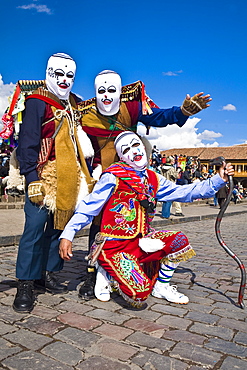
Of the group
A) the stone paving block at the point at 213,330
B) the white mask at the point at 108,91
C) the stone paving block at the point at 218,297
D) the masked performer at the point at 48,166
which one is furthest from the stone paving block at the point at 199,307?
the white mask at the point at 108,91

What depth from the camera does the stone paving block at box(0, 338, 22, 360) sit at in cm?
217

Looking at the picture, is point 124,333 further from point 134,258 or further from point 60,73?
point 60,73

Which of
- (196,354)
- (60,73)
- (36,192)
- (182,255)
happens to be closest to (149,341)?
(196,354)

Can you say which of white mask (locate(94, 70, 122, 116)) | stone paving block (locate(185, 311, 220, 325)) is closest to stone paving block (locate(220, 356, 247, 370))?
stone paving block (locate(185, 311, 220, 325))

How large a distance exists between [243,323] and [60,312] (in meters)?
1.43

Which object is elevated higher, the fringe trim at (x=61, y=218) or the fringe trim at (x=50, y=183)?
the fringe trim at (x=50, y=183)

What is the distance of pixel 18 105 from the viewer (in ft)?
10.2

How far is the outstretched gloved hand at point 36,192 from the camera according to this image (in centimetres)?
296

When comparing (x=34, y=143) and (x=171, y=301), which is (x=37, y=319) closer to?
(x=171, y=301)

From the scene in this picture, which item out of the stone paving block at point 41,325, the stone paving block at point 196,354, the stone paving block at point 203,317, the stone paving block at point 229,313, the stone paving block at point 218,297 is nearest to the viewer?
the stone paving block at point 196,354

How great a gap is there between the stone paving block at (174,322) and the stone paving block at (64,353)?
2.52 feet

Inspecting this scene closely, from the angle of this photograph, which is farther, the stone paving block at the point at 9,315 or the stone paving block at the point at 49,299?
the stone paving block at the point at 49,299

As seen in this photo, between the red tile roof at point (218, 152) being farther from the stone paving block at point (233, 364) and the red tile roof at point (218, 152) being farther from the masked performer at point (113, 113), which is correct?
the stone paving block at point (233, 364)

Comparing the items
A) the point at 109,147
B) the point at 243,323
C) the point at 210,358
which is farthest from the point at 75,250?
the point at 210,358
